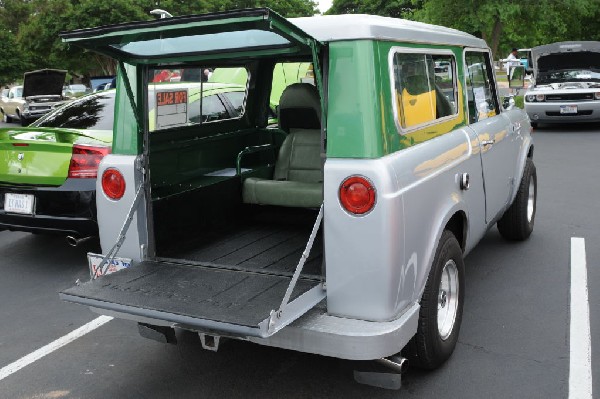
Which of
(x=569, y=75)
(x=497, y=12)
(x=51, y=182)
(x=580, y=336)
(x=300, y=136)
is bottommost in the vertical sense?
(x=580, y=336)

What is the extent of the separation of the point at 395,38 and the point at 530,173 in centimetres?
318

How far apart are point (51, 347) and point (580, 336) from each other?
11.0 feet

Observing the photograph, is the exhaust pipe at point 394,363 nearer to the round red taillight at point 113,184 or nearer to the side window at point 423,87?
the side window at point 423,87

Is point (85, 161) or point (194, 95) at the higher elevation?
point (194, 95)

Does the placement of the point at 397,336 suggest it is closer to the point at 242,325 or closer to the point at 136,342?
the point at 242,325

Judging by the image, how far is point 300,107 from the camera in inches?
201

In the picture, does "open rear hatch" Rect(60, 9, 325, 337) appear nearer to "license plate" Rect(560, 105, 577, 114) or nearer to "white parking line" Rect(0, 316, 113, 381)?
"white parking line" Rect(0, 316, 113, 381)

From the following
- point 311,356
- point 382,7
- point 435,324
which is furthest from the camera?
point 382,7

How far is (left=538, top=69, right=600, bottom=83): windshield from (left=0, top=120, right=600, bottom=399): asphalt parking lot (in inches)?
410

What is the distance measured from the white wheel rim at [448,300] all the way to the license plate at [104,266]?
179cm

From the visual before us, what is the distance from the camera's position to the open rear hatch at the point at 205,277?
2.80 metres

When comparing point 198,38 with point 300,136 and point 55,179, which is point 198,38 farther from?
A: point 55,179

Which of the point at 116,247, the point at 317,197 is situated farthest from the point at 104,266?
the point at 317,197

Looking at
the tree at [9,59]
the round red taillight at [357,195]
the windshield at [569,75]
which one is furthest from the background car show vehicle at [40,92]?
the tree at [9,59]
